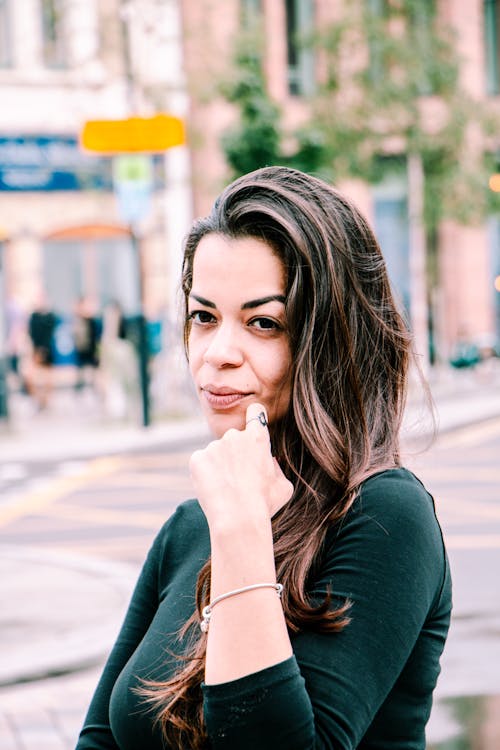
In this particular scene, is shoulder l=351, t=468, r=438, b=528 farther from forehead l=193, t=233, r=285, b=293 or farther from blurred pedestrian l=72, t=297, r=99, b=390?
blurred pedestrian l=72, t=297, r=99, b=390

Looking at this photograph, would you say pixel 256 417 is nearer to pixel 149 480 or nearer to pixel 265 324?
pixel 265 324

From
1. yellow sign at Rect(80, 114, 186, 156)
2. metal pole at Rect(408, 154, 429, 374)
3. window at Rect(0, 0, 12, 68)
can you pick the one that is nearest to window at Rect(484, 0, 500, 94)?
metal pole at Rect(408, 154, 429, 374)

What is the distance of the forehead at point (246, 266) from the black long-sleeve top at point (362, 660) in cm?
31

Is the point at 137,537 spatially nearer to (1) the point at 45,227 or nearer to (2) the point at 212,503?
(2) the point at 212,503

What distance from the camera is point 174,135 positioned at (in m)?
15.4

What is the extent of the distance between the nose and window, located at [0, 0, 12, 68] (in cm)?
2363

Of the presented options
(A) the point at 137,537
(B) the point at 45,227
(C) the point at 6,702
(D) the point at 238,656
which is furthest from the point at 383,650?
(B) the point at 45,227

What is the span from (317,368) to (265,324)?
95 millimetres

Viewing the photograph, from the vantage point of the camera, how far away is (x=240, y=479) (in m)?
1.59

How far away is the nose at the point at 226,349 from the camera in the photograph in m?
1.72

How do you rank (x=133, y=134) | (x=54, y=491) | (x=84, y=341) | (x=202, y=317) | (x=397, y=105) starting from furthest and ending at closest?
(x=397, y=105), (x=84, y=341), (x=133, y=134), (x=54, y=491), (x=202, y=317)

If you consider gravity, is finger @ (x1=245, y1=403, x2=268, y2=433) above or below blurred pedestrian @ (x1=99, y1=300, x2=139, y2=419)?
above

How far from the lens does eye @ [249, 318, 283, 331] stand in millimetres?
1736

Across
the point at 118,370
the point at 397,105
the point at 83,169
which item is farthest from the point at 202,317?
the point at 83,169
